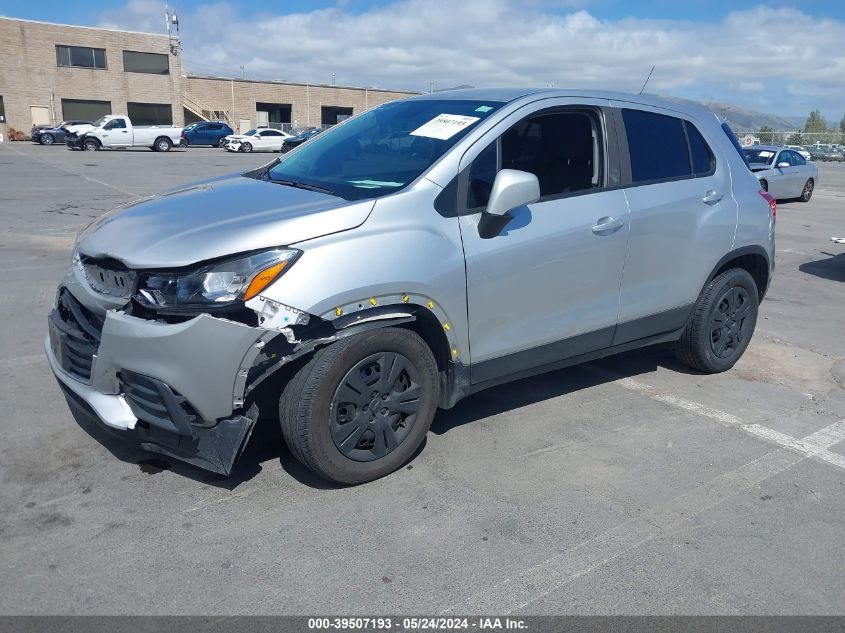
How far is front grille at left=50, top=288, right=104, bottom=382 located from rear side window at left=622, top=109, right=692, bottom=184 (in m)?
3.17

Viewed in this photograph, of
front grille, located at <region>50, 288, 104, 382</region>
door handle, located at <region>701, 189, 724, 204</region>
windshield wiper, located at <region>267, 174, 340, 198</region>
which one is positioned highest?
windshield wiper, located at <region>267, 174, 340, 198</region>

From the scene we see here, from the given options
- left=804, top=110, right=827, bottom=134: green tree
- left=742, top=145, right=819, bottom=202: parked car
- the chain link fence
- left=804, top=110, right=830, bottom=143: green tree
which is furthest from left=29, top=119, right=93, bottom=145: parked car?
left=804, top=110, right=827, bottom=134: green tree

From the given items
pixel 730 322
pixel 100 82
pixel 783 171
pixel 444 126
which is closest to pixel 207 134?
pixel 100 82

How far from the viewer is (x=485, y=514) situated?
11.2ft

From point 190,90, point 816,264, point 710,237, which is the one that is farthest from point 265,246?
point 190,90

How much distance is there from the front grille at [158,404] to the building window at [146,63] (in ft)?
187

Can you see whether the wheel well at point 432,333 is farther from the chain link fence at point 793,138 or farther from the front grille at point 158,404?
the chain link fence at point 793,138

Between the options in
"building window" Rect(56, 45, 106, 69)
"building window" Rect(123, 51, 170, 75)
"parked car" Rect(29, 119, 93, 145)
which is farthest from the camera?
"building window" Rect(123, 51, 170, 75)

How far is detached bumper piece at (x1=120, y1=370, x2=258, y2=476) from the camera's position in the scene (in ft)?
10.3

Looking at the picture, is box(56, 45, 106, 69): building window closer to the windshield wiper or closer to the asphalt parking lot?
the asphalt parking lot

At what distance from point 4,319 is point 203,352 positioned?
4.12 metres

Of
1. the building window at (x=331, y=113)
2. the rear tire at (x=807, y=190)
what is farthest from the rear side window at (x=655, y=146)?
the building window at (x=331, y=113)

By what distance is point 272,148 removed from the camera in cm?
4384

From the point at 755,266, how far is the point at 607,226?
6.18 ft
